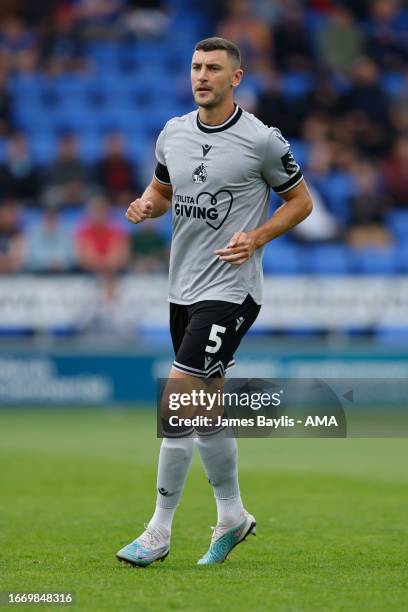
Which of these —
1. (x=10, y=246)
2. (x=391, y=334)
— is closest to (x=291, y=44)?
(x=391, y=334)

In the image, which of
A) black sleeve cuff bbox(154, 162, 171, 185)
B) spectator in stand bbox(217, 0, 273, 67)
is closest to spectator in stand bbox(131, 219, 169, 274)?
spectator in stand bbox(217, 0, 273, 67)

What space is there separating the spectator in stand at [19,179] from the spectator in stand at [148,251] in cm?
198

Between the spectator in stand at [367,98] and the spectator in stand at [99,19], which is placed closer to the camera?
the spectator in stand at [367,98]

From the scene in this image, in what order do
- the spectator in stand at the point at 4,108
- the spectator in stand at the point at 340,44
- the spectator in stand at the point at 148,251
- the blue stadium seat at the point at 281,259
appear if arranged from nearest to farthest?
the spectator in stand at the point at 148,251
the blue stadium seat at the point at 281,259
the spectator in stand at the point at 4,108
the spectator in stand at the point at 340,44

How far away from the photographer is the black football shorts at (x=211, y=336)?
641 cm

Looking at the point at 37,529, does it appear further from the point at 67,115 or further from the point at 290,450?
the point at 67,115

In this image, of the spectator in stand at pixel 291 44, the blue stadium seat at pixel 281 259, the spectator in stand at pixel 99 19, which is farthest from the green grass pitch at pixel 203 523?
the spectator in stand at pixel 99 19

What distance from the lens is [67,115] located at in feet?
69.1

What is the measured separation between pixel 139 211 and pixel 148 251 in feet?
34.4

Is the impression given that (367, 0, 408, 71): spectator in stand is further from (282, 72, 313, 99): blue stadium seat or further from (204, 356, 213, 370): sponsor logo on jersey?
(204, 356, 213, 370): sponsor logo on jersey

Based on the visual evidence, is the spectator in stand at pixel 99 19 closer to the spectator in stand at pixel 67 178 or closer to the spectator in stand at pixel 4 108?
the spectator in stand at pixel 4 108

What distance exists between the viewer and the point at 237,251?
6.32 m

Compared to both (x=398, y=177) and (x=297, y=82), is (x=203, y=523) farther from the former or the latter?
(x=297, y=82)

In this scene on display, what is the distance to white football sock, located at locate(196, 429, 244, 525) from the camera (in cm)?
661
